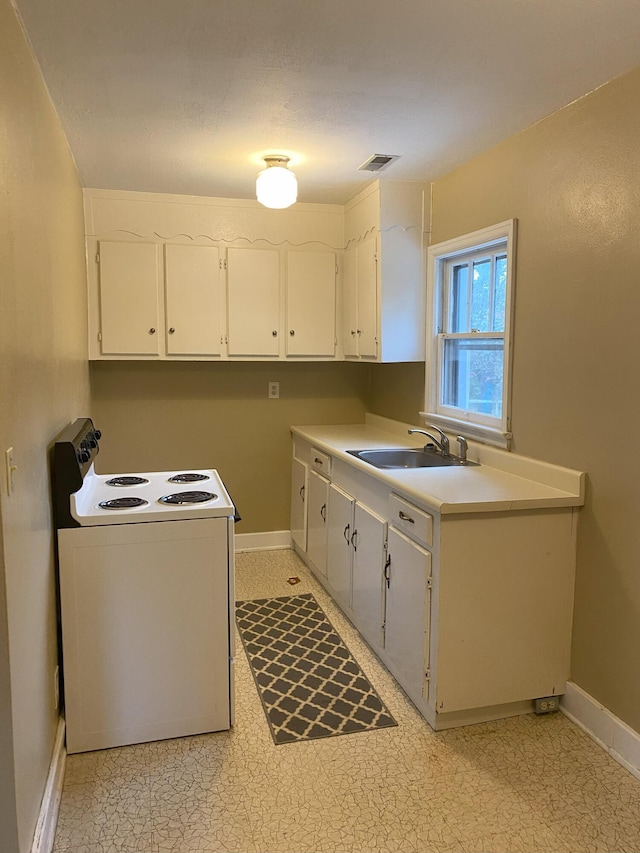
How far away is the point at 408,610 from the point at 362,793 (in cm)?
68

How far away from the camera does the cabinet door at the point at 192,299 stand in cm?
377

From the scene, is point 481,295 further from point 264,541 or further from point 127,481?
point 264,541

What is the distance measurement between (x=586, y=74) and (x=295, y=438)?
2.71 m

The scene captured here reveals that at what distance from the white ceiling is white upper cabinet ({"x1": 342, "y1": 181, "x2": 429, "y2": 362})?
1.32 feet

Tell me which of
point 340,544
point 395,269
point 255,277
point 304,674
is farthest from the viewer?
point 255,277

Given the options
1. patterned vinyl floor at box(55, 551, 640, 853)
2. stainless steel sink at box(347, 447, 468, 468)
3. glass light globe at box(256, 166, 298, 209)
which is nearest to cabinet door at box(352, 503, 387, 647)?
stainless steel sink at box(347, 447, 468, 468)

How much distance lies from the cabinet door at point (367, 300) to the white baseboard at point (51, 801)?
7.77ft

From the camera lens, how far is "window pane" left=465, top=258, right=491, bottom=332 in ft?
9.98

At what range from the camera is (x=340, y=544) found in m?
3.31

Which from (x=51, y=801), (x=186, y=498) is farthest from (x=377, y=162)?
(x=51, y=801)

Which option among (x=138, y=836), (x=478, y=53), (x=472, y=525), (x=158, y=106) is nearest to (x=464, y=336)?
(x=472, y=525)

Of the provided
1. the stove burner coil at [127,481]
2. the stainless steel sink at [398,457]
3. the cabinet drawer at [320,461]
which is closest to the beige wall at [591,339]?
the stainless steel sink at [398,457]

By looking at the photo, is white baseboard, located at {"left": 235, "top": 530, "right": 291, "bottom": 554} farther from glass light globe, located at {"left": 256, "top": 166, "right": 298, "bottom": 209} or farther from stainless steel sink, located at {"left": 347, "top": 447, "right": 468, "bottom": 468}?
glass light globe, located at {"left": 256, "top": 166, "right": 298, "bottom": 209}

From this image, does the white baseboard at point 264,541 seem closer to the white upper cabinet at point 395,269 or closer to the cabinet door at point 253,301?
the cabinet door at point 253,301
